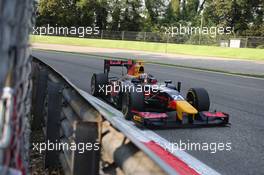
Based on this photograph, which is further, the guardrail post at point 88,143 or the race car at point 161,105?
the race car at point 161,105

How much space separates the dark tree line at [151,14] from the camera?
60594mm

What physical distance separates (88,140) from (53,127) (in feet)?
4.98

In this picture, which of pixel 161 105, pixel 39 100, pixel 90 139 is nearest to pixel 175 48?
pixel 161 105

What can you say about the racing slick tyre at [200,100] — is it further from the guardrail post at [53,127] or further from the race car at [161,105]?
the guardrail post at [53,127]

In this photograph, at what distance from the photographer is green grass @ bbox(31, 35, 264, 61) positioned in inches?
1260

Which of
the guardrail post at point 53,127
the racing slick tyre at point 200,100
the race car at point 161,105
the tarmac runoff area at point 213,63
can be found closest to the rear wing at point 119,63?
the race car at point 161,105

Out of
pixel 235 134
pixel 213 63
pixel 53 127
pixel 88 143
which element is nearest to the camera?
pixel 88 143

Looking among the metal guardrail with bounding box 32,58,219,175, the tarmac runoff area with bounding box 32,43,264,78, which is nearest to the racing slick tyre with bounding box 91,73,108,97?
the metal guardrail with bounding box 32,58,219,175

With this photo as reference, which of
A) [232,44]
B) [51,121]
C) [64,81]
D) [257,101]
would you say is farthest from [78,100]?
[232,44]

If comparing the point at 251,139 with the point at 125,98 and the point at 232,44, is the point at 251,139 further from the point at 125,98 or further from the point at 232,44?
the point at 232,44

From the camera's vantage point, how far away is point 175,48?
36438 millimetres

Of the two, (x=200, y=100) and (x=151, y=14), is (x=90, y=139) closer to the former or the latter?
(x=200, y=100)

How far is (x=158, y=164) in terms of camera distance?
1771mm

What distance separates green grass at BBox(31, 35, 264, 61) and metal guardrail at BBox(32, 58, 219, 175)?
74.5 feet
